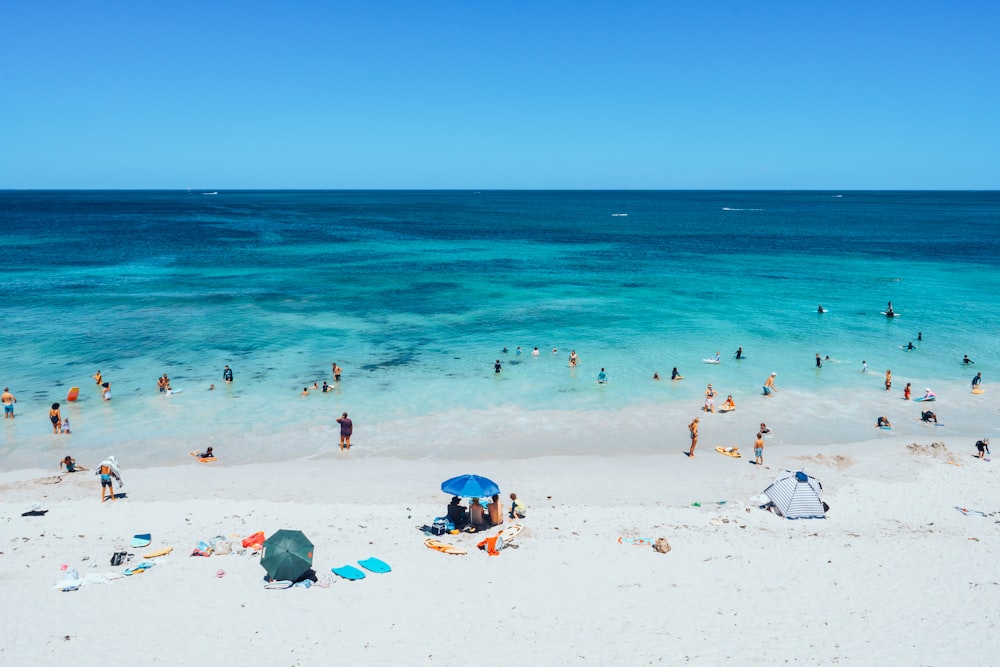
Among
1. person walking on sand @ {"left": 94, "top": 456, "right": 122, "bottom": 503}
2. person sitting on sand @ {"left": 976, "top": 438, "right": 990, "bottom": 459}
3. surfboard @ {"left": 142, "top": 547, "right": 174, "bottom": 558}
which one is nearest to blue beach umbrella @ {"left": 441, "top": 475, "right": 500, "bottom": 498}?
surfboard @ {"left": 142, "top": 547, "right": 174, "bottom": 558}

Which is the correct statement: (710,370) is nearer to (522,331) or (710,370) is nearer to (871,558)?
(522,331)

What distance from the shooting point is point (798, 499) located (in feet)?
57.3

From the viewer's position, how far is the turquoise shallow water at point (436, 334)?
2508cm

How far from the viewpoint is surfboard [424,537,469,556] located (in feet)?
49.6

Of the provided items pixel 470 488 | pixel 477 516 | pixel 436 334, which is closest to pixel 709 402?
pixel 477 516

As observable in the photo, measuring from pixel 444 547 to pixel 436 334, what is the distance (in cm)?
2444

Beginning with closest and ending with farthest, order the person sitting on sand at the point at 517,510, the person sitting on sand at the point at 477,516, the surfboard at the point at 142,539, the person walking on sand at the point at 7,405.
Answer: the surfboard at the point at 142,539
the person sitting on sand at the point at 477,516
the person sitting on sand at the point at 517,510
the person walking on sand at the point at 7,405

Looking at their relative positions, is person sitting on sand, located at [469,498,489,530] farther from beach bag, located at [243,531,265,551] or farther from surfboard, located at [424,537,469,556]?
beach bag, located at [243,531,265,551]

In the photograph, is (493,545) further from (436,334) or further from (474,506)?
(436,334)

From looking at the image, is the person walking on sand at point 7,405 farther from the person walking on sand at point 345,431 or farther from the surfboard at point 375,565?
the surfboard at point 375,565

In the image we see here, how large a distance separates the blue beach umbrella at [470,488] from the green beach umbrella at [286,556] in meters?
3.78

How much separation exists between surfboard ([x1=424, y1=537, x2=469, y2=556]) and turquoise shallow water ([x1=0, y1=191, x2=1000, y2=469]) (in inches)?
278

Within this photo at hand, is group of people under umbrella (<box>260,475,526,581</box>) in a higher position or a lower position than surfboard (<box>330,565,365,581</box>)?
higher

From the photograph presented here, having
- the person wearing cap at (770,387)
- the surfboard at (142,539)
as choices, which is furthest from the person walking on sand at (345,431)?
the person wearing cap at (770,387)
